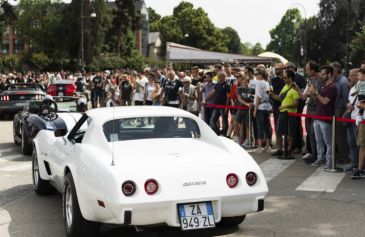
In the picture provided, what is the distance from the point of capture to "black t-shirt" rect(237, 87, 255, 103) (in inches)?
494

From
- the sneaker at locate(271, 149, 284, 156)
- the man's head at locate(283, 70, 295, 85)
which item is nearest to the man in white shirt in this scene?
the sneaker at locate(271, 149, 284, 156)

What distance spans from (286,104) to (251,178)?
584 centimetres

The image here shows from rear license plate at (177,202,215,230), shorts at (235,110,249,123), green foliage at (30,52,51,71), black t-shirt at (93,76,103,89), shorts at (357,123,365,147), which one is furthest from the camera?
green foliage at (30,52,51,71)

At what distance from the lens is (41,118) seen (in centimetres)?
1145

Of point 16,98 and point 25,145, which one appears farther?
point 16,98

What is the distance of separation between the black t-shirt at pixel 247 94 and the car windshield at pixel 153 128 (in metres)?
6.20

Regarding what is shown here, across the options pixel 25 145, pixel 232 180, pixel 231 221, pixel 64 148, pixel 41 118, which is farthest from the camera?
pixel 25 145

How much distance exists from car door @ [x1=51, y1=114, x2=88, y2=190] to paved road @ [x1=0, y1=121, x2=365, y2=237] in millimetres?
537

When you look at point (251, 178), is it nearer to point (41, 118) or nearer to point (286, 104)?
point (286, 104)

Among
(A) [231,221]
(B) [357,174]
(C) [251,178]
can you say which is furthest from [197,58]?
(C) [251,178]

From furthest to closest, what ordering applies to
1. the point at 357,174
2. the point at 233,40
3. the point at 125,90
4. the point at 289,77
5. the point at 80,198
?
the point at 233,40 < the point at 125,90 < the point at 289,77 < the point at 357,174 < the point at 80,198

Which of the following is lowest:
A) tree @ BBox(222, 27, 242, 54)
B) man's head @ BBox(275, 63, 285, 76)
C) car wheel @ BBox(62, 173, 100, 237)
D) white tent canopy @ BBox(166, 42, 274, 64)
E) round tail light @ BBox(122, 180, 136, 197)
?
car wheel @ BBox(62, 173, 100, 237)

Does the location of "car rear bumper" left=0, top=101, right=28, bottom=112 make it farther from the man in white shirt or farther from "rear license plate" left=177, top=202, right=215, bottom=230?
"rear license plate" left=177, top=202, right=215, bottom=230

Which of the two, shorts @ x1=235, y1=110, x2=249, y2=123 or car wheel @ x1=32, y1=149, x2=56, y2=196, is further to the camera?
shorts @ x1=235, y1=110, x2=249, y2=123
